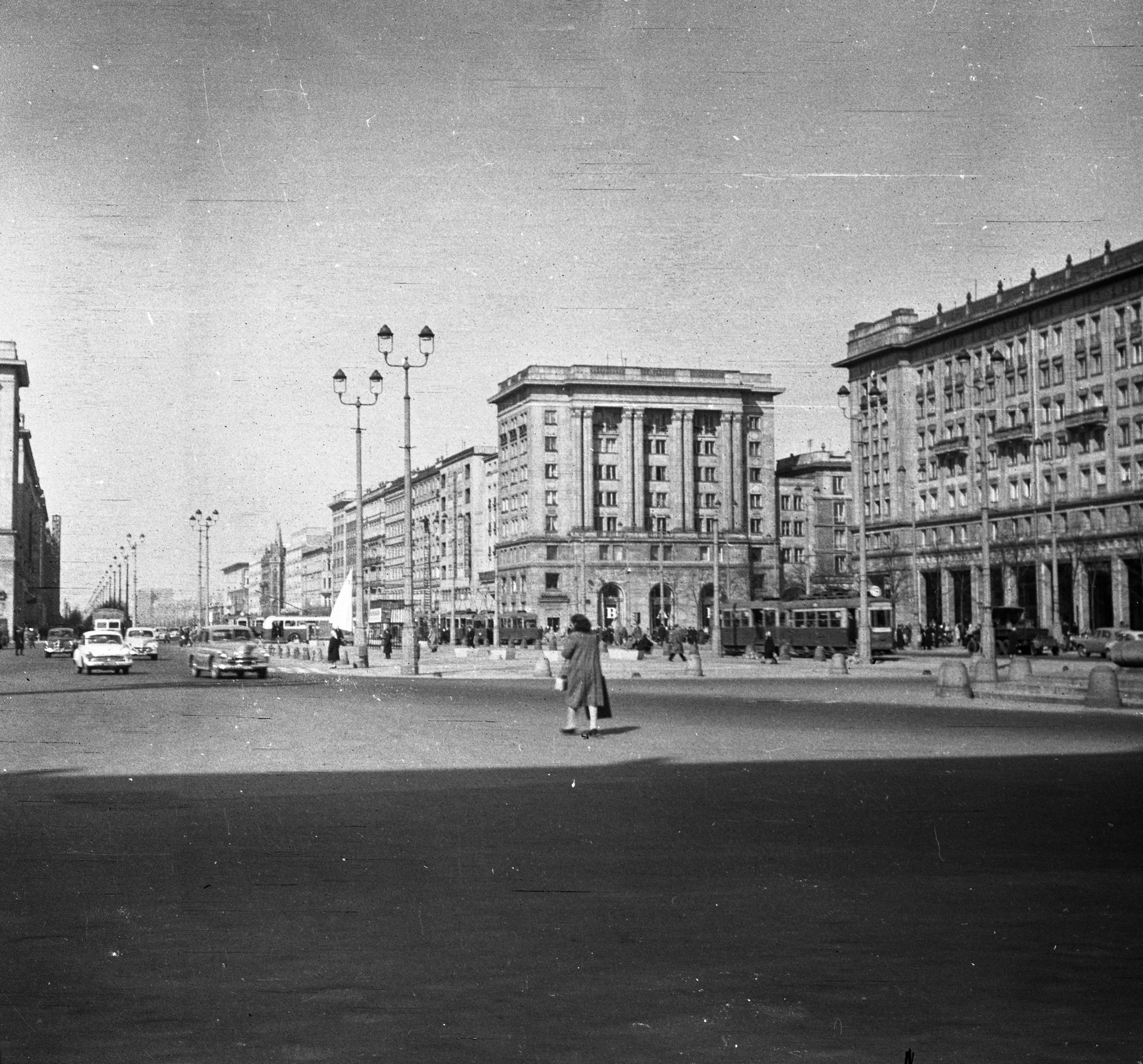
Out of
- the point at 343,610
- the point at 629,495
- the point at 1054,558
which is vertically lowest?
the point at 343,610

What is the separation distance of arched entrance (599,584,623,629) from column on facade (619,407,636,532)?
7.03 meters

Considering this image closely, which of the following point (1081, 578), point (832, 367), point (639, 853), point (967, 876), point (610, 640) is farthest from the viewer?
point (832, 367)

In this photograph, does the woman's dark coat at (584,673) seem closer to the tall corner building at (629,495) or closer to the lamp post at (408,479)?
the lamp post at (408,479)

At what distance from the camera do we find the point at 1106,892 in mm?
8125

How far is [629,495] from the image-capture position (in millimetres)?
136375

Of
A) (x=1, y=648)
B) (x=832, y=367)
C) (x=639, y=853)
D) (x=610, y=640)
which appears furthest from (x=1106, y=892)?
(x=832, y=367)

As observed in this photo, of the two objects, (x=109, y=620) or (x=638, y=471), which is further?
(x=638, y=471)

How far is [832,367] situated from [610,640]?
33.4 metres

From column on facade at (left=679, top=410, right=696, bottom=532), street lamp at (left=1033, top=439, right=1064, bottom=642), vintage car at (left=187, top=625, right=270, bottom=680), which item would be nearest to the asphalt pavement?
vintage car at (left=187, top=625, right=270, bottom=680)

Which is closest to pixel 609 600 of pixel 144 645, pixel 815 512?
pixel 815 512

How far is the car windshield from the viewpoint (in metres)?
45.4

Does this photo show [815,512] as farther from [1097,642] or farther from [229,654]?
[229,654]

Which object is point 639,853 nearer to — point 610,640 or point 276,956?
point 276,956

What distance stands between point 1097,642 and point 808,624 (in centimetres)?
1270
